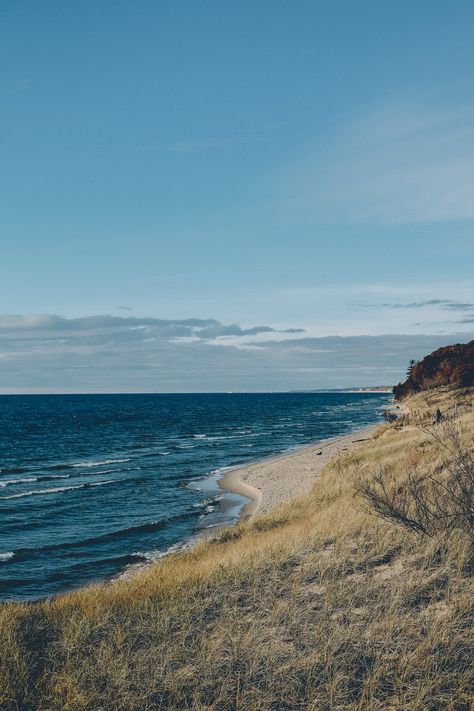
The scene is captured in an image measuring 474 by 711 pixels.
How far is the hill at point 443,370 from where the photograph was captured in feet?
182

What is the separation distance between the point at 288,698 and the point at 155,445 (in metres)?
47.3

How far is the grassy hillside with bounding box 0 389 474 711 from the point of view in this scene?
605 cm

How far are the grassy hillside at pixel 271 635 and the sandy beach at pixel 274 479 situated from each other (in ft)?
43.8

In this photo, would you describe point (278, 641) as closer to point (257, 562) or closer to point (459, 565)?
point (257, 562)

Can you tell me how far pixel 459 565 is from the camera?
337 inches

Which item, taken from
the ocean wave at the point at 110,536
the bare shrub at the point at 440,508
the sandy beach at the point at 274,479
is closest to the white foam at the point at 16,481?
the sandy beach at the point at 274,479

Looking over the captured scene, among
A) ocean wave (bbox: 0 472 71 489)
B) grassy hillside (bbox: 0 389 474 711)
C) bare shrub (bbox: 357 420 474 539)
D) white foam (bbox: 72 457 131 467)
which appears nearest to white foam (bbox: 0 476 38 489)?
ocean wave (bbox: 0 472 71 489)

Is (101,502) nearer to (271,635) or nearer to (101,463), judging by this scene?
(101,463)

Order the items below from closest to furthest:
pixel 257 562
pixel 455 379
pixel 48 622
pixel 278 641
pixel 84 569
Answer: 1. pixel 278 641
2. pixel 48 622
3. pixel 257 562
4. pixel 84 569
5. pixel 455 379

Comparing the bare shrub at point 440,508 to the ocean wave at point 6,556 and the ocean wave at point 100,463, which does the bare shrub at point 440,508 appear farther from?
the ocean wave at point 100,463

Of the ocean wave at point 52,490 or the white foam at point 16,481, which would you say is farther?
the white foam at point 16,481

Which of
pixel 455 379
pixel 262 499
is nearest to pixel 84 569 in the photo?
pixel 262 499

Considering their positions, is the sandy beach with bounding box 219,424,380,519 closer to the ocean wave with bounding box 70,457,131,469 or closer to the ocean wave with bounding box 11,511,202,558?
the ocean wave with bounding box 11,511,202,558

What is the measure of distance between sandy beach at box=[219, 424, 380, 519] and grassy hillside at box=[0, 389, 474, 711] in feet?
43.8
